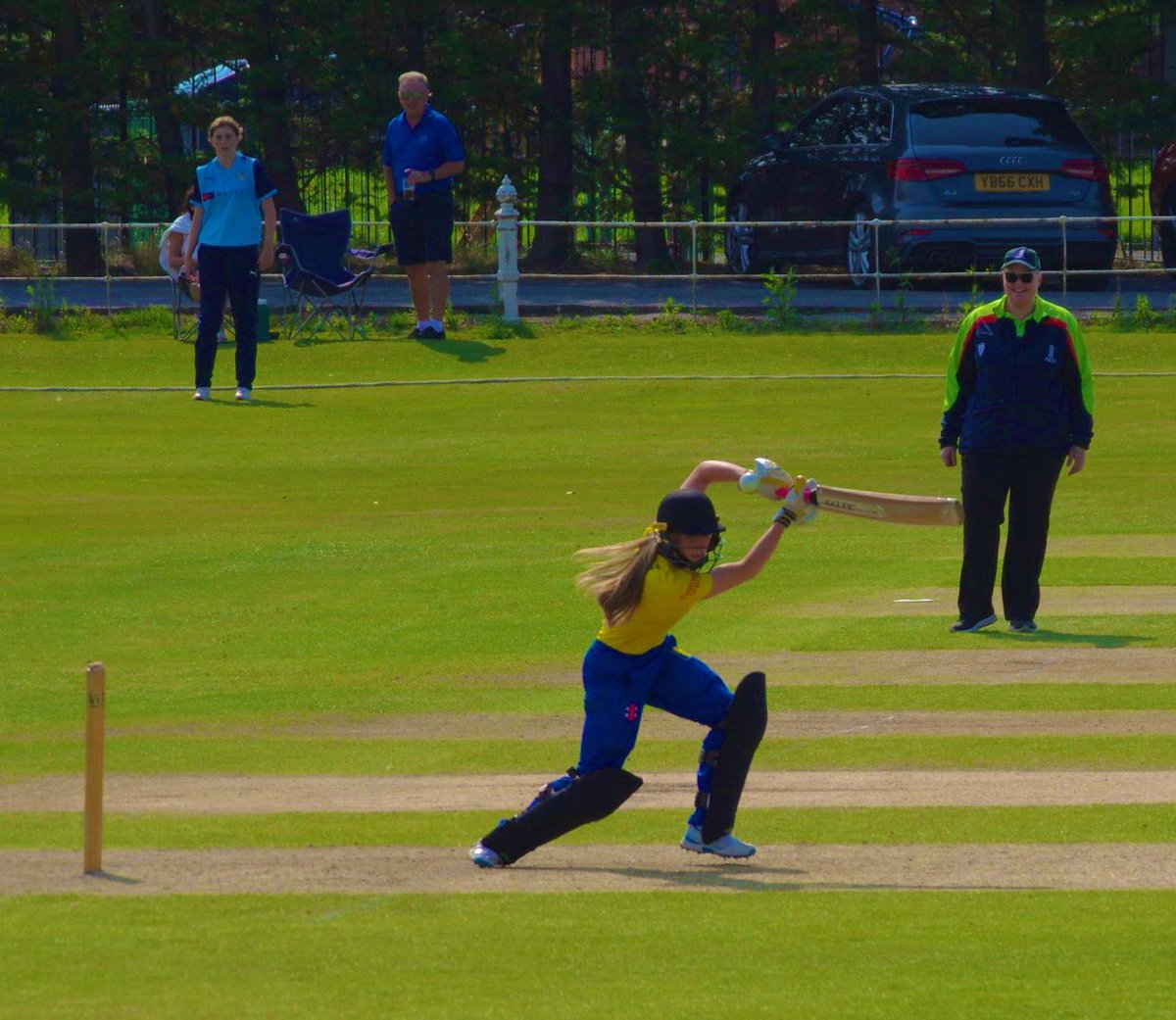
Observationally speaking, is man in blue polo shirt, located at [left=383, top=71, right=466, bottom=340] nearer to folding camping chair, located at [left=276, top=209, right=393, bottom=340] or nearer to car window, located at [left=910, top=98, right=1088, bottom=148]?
folding camping chair, located at [left=276, top=209, right=393, bottom=340]

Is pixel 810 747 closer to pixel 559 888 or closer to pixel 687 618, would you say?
pixel 559 888

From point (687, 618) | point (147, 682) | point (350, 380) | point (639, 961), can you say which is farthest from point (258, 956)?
point (350, 380)

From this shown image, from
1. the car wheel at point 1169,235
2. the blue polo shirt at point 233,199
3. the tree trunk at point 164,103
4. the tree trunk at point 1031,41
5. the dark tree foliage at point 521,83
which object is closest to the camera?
the blue polo shirt at point 233,199

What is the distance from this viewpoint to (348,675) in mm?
10766

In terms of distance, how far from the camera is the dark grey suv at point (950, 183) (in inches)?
942

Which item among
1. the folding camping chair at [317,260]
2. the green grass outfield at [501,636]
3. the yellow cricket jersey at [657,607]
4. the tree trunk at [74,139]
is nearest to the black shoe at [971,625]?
the green grass outfield at [501,636]

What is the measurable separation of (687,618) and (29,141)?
19956 mm

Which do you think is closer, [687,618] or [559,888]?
[559,888]

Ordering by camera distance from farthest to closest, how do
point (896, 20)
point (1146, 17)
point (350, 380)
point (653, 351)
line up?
point (896, 20) → point (1146, 17) → point (653, 351) → point (350, 380)

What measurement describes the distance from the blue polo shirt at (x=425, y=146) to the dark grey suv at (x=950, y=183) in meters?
4.49

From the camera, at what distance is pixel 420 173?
70.5 feet

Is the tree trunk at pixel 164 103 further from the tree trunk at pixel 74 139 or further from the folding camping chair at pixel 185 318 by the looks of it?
the folding camping chair at pixel 185 318

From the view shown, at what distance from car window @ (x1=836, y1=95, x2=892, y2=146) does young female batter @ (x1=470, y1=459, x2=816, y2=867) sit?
1790cm

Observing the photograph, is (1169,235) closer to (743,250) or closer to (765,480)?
(743,250)
